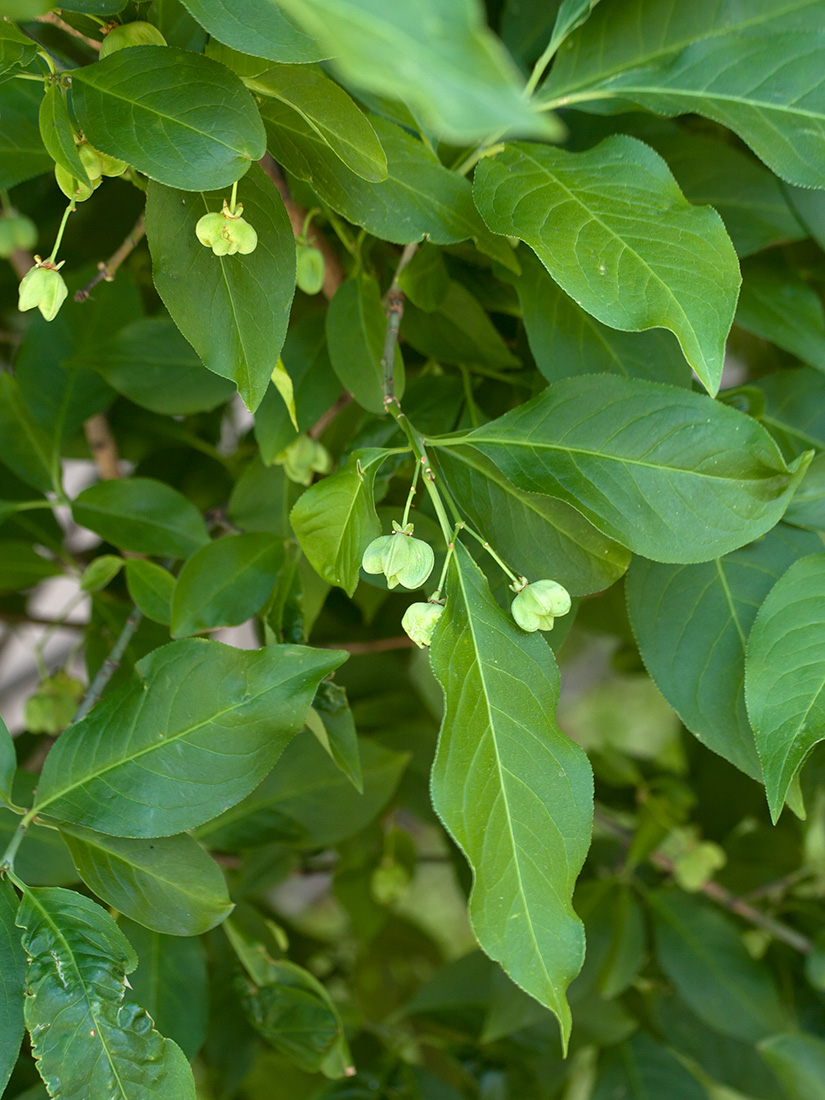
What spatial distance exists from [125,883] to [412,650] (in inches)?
23.2

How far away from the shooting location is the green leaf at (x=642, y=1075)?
2.93 feet

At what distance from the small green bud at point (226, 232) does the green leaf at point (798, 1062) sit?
701 mm

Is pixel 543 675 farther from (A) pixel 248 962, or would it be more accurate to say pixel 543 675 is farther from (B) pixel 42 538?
(B) pixel 42 538

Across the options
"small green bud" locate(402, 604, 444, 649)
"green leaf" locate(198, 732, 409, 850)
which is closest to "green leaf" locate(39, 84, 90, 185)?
"small green bud" locate(402, 604, 444, 649)

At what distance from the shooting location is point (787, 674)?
1.44 feet

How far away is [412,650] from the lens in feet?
3.37

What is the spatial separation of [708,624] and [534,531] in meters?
0.12

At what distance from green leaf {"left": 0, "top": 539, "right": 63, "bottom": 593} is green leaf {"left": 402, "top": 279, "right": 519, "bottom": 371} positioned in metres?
0.42

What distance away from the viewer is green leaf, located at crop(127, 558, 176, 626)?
0.56m

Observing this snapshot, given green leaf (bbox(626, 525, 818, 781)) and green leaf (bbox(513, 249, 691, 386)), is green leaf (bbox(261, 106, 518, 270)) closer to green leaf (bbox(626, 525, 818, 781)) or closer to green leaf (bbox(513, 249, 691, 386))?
green leaf (bbox(513, 249, 691, 386))

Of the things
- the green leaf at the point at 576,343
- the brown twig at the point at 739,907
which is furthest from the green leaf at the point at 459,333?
the brown twig at the point at 739,907

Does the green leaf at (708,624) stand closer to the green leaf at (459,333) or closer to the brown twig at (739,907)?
the green leaf at (459,333)

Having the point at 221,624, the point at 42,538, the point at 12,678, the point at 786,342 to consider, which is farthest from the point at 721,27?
the point at 12,678

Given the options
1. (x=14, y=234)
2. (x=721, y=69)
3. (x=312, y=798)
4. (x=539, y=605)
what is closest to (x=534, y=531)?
(x=539, y=605)
